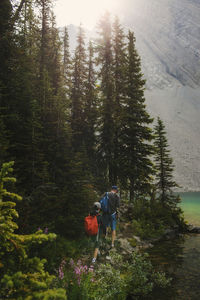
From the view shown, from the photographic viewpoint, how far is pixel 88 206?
10.1 meters

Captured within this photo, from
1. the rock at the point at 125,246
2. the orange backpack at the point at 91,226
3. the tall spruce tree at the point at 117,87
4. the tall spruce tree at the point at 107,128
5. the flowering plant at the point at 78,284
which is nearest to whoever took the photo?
the flowering plant at the point at 78,284

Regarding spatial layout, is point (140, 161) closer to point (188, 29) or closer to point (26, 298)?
point (26, 298)

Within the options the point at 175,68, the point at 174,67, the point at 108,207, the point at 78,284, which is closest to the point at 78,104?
the point at 108,207

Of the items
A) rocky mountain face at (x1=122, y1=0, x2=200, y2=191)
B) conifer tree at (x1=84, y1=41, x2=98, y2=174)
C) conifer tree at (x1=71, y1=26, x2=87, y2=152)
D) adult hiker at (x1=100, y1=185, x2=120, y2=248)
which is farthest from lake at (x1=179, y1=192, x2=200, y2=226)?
rocky mountain face at (x1=122, y1=0, x2=200, y2=191)

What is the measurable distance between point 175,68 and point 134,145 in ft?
374

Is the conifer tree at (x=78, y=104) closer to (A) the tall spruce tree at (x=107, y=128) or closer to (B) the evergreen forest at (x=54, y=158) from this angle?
(B) the evergreen forest at (x=54, y=158)

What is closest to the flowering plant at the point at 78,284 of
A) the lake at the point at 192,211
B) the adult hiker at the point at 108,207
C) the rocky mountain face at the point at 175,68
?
the adult hiker at the point at 108,207

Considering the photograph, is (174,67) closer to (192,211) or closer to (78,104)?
(192,211)

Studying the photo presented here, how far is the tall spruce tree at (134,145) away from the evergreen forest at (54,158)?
0.09m

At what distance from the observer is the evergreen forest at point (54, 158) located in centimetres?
278

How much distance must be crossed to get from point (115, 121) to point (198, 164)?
181 feet

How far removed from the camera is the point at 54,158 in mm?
10859

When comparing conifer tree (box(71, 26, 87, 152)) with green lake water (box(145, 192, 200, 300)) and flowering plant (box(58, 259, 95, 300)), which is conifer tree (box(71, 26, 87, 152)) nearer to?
green lake water (box(145, 192, 200, 300))

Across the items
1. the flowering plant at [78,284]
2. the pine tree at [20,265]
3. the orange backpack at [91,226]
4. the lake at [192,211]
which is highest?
the pine tree at [20,265]
